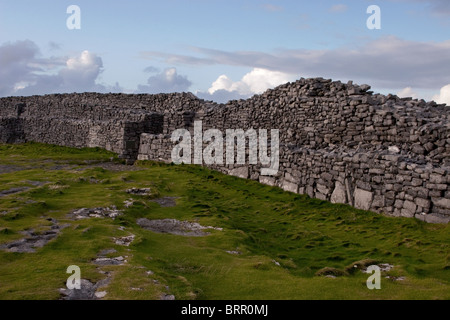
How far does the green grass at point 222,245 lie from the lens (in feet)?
26.1

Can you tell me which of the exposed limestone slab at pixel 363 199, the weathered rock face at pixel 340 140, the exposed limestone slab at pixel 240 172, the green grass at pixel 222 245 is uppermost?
the weathered rock face at pixel 340 140

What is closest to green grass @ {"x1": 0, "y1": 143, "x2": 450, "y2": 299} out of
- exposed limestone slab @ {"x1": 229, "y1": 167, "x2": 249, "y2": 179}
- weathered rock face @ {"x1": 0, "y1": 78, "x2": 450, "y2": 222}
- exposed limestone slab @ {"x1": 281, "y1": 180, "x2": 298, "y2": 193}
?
exposed limestone slab @ {"x1": 281, "y1": 180, "x2": 298, "y2": 193}

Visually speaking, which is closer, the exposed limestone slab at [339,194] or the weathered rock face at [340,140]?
the weathered rock face at [340,140]

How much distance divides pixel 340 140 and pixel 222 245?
42.7ft

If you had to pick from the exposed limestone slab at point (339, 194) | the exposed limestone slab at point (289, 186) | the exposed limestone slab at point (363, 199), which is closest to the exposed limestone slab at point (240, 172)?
the exposed limestone slab at point (289, 186)

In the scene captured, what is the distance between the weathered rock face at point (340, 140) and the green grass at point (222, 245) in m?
0.81

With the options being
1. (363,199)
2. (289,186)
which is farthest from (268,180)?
(363,199)

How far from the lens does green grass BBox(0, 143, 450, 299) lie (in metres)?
7.95

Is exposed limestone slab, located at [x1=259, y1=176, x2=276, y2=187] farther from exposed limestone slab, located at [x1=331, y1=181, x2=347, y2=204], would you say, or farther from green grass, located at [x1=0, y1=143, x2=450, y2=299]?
exposed limestone slab, located at [x1=331, y1=181, x2=347, y2=204]

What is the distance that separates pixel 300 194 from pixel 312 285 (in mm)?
11199

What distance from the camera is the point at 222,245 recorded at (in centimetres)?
1135

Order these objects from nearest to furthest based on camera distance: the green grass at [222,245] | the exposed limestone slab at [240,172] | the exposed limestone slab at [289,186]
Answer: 1. the green grass at [222,245]
2. the exposed limestone slab at [289,186]
3. the exposed limestone slab at [240,172]

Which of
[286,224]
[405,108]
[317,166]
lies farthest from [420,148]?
[286,224]

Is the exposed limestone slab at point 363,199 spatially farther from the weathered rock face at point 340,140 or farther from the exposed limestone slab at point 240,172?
the exposed limestone slab at point 240,172
